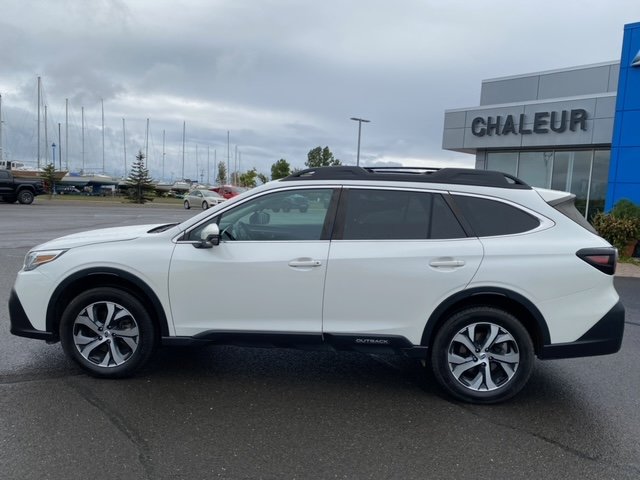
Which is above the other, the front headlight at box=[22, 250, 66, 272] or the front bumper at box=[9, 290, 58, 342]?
the front headlight at box=[22, 250, 66, 272]

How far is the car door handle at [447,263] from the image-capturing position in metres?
3.78

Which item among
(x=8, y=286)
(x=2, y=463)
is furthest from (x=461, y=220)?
(x=8, y=286)

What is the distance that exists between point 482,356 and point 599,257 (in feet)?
3.72

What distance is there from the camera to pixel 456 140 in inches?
767

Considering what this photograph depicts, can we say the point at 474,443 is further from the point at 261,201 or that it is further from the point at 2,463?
the point at 2,463

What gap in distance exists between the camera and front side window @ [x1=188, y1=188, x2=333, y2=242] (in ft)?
13.2

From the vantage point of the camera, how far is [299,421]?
3.55 metres

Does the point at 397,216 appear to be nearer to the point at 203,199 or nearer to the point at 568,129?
the point at 568,129

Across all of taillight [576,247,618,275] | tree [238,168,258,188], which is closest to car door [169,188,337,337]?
taillight [576,247,618,275]

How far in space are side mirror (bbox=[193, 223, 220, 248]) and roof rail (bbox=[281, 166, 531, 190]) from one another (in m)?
0.78

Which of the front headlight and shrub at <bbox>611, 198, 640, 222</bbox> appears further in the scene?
shrub at <bbox>611, 198, 640, 222</bbox>

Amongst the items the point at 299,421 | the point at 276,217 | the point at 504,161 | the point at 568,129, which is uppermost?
the point at 568,129

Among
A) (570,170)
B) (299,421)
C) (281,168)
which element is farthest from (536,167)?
(281,168)

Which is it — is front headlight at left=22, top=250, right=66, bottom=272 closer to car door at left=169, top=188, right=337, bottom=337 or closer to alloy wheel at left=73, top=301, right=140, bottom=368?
alloy wheel at left=73, top=301, right=140, bottom=368
